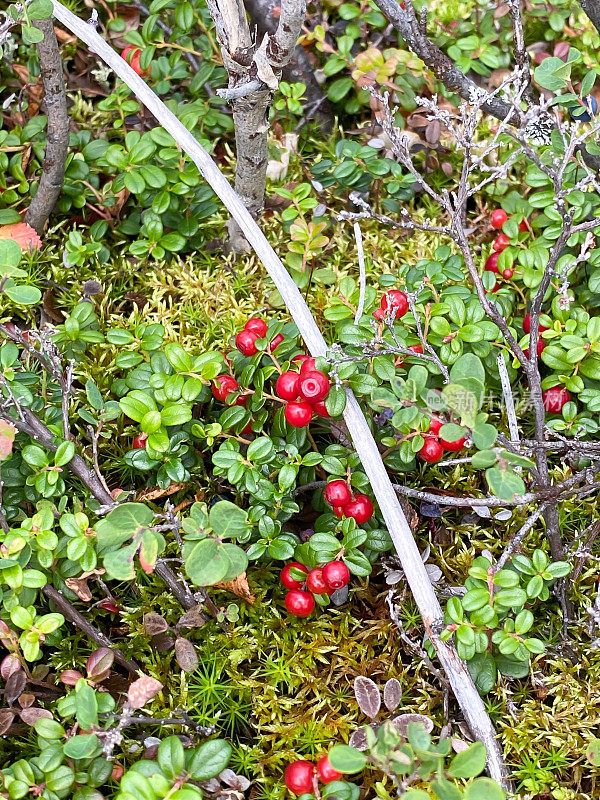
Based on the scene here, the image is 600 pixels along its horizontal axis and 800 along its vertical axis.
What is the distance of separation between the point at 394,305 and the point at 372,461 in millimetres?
599

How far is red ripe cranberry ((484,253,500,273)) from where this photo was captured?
10.3ft

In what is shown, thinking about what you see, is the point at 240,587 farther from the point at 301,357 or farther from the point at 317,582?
the point at 301,357

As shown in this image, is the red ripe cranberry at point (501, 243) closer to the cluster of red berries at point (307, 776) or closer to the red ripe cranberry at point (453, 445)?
the red ripe cranberry at point (453, 445)

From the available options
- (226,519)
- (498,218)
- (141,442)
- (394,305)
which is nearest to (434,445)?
(394,305)

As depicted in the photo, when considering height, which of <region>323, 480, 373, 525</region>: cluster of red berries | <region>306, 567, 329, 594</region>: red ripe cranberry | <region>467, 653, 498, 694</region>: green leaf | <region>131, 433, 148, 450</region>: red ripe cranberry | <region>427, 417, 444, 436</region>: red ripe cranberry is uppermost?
<region>131, 433, 148, 450</region>: red ripe cranberry

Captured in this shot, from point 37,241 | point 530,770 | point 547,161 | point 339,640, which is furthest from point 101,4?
point 530,770

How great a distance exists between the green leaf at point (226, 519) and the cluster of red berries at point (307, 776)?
0.70 meters

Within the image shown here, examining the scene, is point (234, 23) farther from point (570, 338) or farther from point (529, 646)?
point (529, 646)

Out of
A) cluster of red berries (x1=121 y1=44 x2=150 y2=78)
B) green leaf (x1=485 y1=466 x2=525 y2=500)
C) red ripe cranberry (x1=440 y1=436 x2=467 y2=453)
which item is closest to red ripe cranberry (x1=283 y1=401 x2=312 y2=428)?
red ripe cranberry (x1=440 y1=436 x2=467 y2=453)

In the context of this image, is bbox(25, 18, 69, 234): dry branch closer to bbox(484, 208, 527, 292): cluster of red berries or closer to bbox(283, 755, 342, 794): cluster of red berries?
bbox(484, 208, 527, 292): cluster of red berries

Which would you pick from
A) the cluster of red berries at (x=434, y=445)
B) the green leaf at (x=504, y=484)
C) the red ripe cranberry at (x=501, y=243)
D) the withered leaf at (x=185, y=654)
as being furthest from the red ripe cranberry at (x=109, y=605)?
the red ripe cranberry at (x=501, y=243)

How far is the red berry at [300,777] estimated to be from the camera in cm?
206

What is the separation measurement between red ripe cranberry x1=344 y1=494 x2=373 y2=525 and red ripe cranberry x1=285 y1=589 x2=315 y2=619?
0.30 meters

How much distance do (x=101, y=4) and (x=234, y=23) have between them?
1.65m
